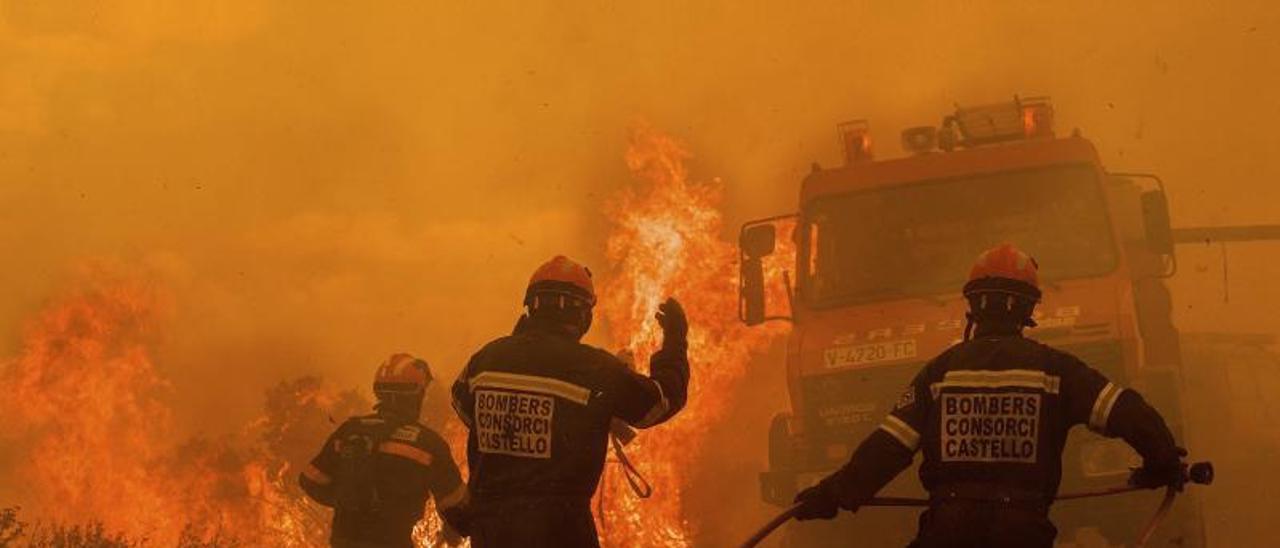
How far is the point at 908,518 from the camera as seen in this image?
342 inches

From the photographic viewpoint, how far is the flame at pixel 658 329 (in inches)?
669

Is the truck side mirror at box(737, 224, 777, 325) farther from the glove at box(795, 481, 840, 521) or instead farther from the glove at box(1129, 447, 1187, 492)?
the glove at box(1129, 447, 1187, 492)

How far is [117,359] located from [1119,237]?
2150 centimetres

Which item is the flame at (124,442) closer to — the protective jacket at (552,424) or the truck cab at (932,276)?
the truck cab at (932,276)

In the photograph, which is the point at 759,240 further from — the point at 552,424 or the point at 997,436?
the point at 997,436

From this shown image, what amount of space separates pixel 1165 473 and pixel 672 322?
1954 mm

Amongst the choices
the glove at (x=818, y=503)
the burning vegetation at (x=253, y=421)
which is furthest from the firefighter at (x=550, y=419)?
the burning vegetation at (x=253, y=421)

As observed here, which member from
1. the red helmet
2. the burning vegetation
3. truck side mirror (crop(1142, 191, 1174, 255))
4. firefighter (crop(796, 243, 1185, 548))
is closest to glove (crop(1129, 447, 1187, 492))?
firefighter (crop(796, 243, 1185, 548))

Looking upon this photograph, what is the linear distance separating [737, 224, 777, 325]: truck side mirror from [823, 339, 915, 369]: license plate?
37.8 inches

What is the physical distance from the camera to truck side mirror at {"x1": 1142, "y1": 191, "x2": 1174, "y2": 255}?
9.30m

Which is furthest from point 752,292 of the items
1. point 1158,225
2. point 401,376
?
point 401,376

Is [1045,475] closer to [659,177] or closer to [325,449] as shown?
[325,449]

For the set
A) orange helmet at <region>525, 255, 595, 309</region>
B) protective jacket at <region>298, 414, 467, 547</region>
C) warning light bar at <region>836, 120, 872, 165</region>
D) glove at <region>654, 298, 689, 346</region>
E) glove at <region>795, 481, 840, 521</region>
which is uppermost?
warning light bar at <region>836, 120, 872, 165</region>

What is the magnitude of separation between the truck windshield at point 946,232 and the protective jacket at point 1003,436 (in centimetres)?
439
